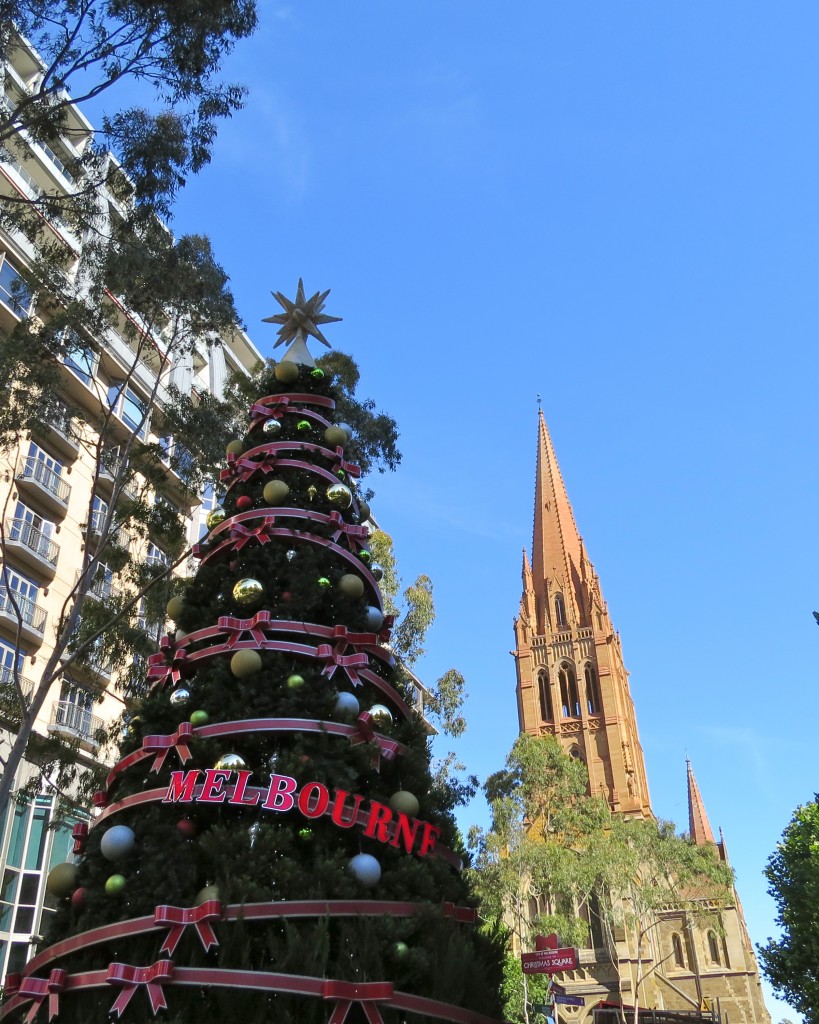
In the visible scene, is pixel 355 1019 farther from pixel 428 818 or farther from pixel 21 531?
pixel 21 531

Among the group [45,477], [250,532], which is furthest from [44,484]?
[250,532]

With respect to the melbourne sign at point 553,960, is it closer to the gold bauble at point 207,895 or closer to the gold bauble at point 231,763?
the gold bauble at point 231,763

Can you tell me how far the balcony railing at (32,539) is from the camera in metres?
19.3

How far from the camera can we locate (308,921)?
4270mm

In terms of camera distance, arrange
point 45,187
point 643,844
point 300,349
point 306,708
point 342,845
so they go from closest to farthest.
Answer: point 342,845, point 306,708, point 300,349, point 45,187, point 643,844

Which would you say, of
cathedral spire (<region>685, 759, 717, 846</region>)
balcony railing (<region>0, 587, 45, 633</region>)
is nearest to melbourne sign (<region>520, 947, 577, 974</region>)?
balcony railing (<region>0, 587, 45, 633</region>)

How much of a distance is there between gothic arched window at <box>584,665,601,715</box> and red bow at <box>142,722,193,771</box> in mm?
58225

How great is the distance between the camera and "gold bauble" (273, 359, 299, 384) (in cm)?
826

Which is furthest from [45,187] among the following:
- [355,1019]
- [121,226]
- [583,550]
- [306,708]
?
[583,550]

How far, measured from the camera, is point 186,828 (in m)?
4.74

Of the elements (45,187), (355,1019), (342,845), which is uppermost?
(45,187)

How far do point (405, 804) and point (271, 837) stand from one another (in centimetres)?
99

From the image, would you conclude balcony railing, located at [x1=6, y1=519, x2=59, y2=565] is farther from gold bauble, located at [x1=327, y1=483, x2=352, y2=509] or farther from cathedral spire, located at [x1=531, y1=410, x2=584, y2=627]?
cathedral spire, located at [x1=531, y1=410, x2=584, y2=627]

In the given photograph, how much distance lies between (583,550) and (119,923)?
69262mm
